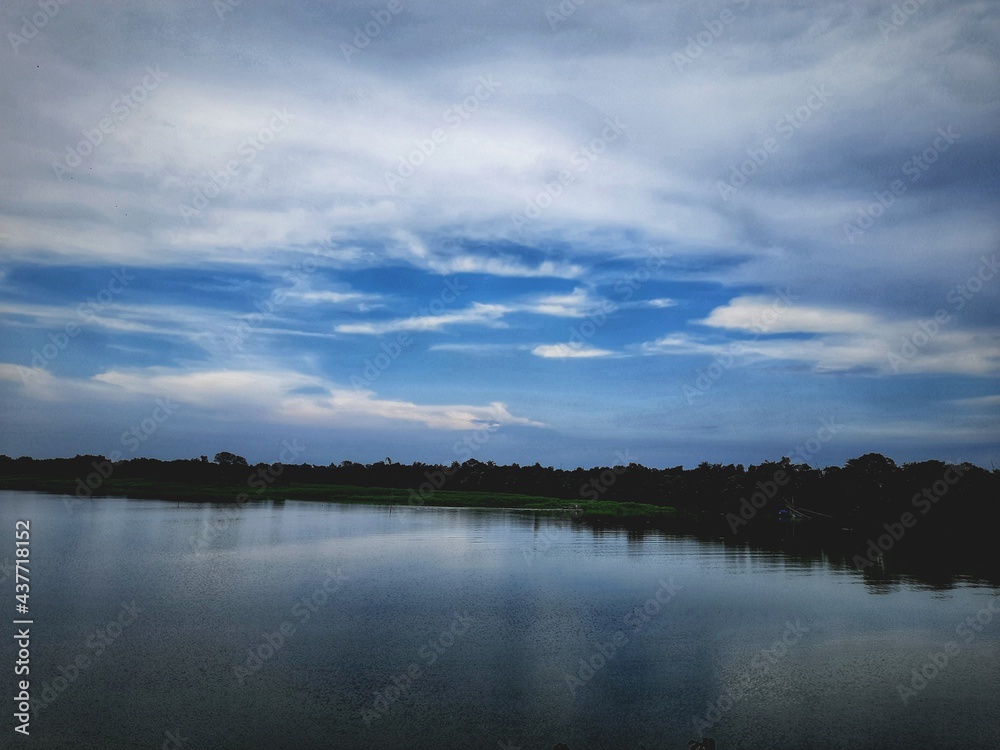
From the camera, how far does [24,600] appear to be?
31969 mm

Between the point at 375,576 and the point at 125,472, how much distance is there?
540 ft

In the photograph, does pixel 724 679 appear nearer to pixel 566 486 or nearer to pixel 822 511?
pixel 822 511

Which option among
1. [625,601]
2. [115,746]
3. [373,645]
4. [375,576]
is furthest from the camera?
[375,576]

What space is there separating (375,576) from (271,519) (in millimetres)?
51378

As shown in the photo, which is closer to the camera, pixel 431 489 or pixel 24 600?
pixel 24 600

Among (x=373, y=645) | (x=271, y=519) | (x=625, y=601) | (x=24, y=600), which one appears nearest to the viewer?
(x=373, y=645)

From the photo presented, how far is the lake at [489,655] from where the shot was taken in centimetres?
1919

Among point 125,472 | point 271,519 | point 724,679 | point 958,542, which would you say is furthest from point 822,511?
point 125,472

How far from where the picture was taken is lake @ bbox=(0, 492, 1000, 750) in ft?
63.0

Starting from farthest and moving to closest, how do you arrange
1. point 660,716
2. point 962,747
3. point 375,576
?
point 375,576 → point 660,716 → point 962,747

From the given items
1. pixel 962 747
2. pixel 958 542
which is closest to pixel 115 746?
pixel 962 747

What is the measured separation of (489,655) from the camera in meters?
26.1

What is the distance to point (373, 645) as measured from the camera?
27.2 metres

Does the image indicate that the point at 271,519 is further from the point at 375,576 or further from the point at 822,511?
the point at 822,511
